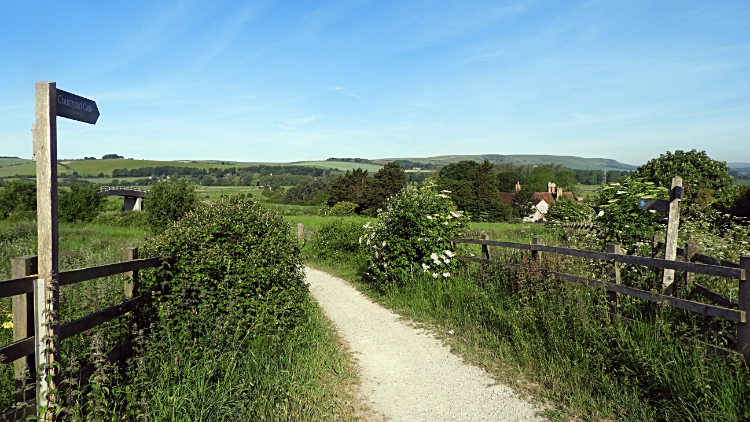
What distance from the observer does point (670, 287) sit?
548cm

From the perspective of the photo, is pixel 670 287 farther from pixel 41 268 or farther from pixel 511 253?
pixel 41 268

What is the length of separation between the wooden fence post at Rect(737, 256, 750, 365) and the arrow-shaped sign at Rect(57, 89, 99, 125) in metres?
5.62

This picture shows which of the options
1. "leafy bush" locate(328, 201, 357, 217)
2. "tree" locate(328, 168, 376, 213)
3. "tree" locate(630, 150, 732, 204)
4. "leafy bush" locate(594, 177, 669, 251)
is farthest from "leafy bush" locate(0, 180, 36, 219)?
"tree" locate(630, 150, 732, 204)

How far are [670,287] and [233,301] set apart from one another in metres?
5.24

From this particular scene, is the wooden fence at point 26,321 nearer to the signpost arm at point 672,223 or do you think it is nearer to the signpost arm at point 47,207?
the signpost arm at point 47,207

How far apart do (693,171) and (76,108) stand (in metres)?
23.9

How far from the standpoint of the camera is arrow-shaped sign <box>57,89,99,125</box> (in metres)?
3.42

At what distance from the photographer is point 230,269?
524cm

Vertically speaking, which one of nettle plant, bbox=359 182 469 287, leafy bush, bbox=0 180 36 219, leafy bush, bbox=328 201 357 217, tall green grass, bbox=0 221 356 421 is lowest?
leafy bush, bbox=328 201 357 217

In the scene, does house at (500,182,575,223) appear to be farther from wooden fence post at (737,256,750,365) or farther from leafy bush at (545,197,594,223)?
wooden fence post at (737,256,750,365)

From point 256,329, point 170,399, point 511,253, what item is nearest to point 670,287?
point 511,253

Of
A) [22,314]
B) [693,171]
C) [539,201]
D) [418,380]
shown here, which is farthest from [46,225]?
[539,201]

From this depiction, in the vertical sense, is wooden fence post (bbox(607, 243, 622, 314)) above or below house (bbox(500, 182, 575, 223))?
above

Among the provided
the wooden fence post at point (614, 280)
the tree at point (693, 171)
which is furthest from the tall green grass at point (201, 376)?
the tree at point (693, 171)
